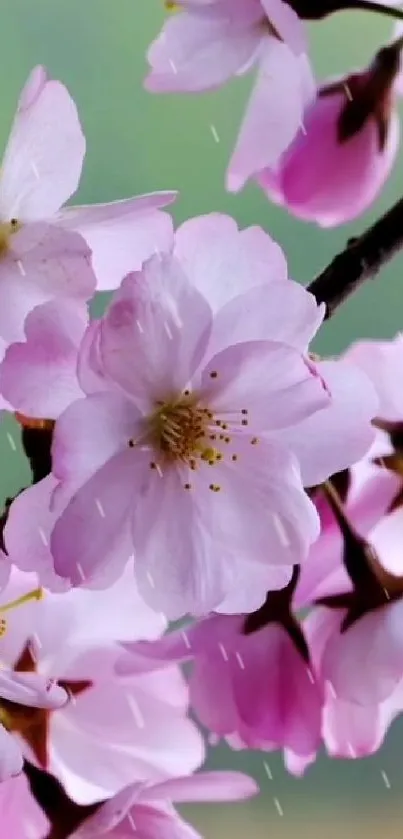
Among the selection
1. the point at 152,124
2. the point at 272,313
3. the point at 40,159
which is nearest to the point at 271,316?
the point at 272,313

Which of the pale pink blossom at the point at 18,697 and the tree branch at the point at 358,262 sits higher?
the tree branch at the point at 358,262

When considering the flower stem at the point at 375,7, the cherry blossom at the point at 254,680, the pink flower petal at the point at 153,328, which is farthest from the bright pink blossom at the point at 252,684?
the flower stem at the point at 375,7

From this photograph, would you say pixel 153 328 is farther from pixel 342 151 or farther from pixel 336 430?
pixel 342 151

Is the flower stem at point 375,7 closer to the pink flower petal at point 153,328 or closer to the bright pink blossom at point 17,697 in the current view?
the pink flower petal at point 153,328

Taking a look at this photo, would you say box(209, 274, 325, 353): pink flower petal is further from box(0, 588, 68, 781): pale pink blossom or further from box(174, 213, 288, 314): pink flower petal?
box(0, 588, 68, 781): pale pink blossom

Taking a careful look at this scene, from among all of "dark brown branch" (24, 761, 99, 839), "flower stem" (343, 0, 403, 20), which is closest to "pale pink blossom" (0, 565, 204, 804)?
"dark brown branch" (24, 761, 99, 839)

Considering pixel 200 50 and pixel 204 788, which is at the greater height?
pixel 200 50
